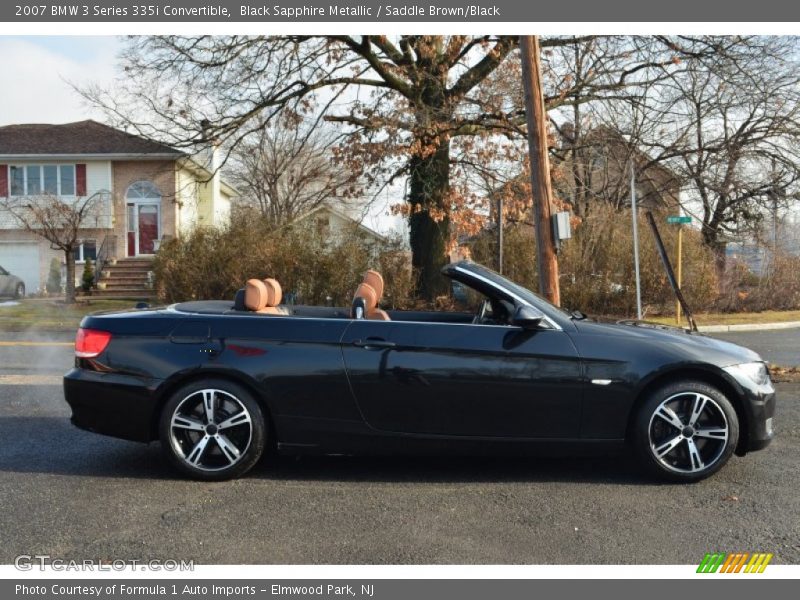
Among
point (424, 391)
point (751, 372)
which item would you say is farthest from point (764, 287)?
point (424, 391)

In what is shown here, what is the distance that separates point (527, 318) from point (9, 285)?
27.6 m

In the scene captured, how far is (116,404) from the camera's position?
16.5ft

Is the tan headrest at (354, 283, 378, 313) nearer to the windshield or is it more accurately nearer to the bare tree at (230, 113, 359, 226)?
the windshield

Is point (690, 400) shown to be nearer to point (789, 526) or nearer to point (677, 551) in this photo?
point (789, 526)

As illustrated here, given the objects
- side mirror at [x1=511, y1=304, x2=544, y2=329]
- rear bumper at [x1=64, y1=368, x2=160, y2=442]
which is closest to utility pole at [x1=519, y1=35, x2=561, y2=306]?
side mirror at [x1=511, y1=304, x2=544, y2=329]

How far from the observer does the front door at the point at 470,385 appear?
4.80 m

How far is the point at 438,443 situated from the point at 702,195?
2266 cm

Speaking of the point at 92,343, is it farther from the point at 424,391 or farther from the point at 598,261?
the point at 598,261

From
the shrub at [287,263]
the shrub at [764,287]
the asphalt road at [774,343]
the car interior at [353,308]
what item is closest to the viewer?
the car interior at [353,308]

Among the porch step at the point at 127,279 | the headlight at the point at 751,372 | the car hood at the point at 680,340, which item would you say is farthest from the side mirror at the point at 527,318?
the porch step at the point at 127,279

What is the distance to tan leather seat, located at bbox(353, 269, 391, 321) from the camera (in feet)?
18.3

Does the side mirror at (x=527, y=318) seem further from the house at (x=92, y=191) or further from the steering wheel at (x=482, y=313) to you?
the house at (x=92, y=191)

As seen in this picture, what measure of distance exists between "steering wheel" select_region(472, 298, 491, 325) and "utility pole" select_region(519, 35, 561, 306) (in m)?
4.13

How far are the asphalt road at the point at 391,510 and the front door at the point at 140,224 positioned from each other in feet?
91.5
